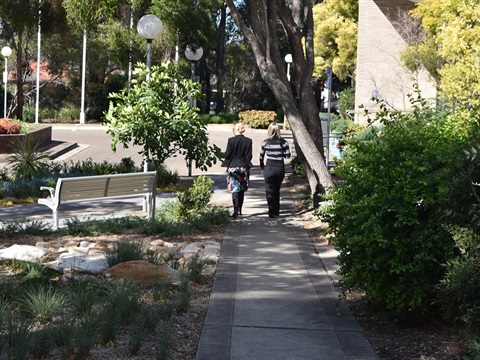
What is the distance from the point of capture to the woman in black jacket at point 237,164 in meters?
14.4

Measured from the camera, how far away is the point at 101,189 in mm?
13477

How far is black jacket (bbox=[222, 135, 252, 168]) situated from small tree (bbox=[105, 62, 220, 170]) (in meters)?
0.97

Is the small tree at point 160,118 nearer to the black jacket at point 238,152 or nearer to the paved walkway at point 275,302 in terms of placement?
the black jacket at point 238,152

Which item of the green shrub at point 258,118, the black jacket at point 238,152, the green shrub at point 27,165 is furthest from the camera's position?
the green shrub at point 258,118

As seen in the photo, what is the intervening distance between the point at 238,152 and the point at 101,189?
7.92 feet

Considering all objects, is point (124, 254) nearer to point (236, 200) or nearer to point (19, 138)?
point (236, 200)

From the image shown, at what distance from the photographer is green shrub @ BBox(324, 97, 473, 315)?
6957 millimetres

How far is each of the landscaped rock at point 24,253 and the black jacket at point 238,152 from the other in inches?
189

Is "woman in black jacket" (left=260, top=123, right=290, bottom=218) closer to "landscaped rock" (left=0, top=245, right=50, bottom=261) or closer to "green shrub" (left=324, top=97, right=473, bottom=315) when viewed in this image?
"landscaped rock" (left=0, top=245, right=50, bottom=261)

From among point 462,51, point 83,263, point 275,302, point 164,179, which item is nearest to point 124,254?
point 83,263

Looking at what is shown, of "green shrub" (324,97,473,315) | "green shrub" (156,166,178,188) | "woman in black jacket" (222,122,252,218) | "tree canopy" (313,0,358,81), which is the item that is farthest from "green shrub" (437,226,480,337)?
"tree canopy" (313,0,358,81)

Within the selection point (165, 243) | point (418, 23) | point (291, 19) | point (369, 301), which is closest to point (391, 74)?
point (418, 23)

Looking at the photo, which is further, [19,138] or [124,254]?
[19,138]

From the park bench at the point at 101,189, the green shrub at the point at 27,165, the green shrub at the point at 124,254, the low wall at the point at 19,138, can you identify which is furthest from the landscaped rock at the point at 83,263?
the low wall at the point at 19,138
